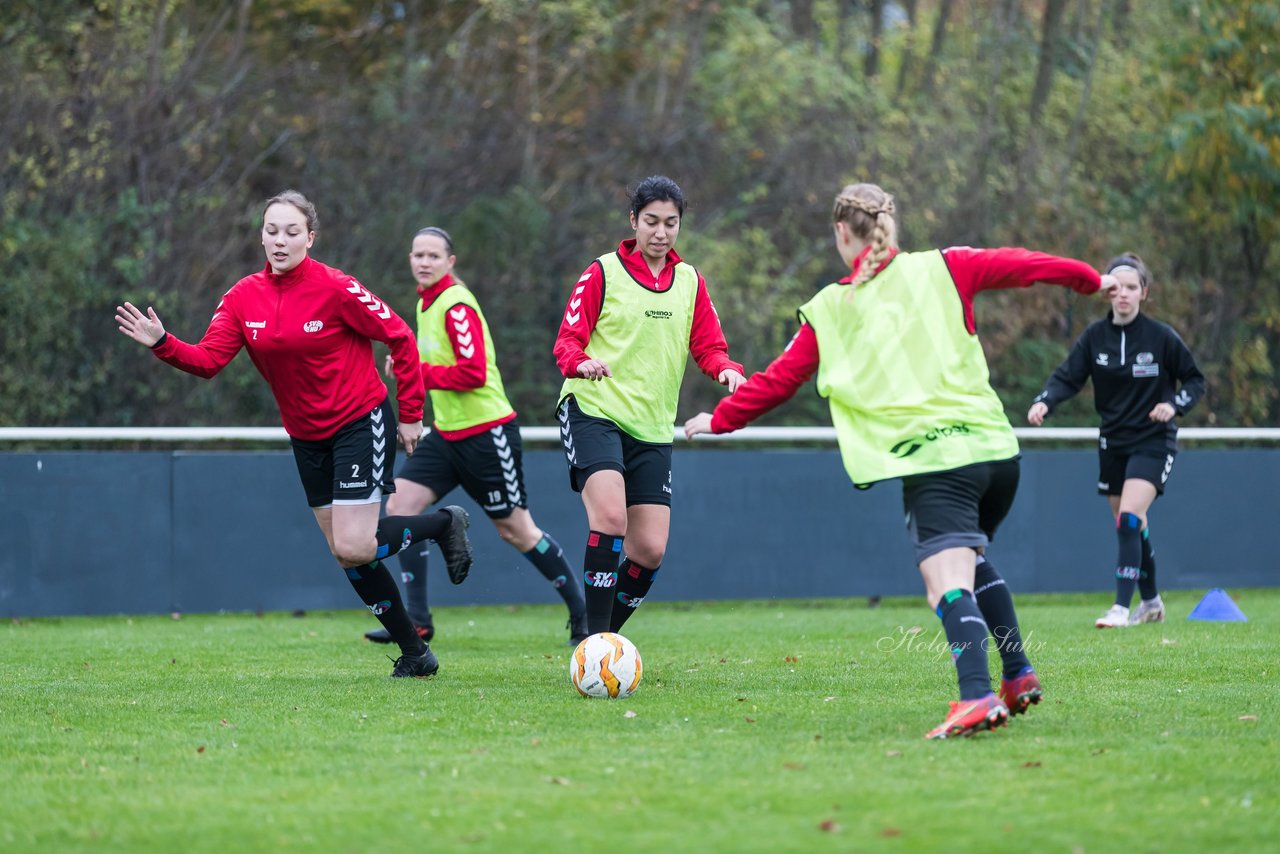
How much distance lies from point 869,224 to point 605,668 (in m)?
2.15

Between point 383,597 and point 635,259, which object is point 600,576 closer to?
point 383,597

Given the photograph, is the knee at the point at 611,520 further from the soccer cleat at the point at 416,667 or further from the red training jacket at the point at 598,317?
the soccer cleat at the point at 416,667

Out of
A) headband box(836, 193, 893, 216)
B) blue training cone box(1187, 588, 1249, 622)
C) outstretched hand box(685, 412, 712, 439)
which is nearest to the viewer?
headband box(836, 193, 893, 216)

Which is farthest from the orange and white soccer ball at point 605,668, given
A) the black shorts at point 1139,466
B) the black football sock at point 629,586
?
the black shorts at point 1139,466

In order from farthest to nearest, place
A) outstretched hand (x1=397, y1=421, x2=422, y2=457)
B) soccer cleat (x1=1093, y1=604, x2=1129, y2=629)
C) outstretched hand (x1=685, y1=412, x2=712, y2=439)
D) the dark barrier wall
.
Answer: the dark barrier wall < soccer cleat (x1=1093, y1=604, x2=1129, y2=629) < outstretched hand (x1=397, y1=421, x2=422, y2=457) < outstretched hand (x1=685, y1=412, x2=712, y2=439)

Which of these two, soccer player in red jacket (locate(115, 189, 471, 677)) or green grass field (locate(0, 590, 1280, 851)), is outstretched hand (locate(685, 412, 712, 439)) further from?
soccer player in red jacket (locate(115, 189, 471, 677))

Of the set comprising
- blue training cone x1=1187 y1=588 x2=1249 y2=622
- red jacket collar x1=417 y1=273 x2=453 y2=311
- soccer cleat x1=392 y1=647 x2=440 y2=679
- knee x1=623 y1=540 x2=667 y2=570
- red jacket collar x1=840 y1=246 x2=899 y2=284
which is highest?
red jacket collar x1=840 y1=246 x2=899 y2=284

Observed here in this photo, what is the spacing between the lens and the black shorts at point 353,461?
722cm

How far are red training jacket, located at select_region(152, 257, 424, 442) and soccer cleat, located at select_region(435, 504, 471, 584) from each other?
95 cm

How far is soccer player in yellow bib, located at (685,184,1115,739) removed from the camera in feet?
17.8

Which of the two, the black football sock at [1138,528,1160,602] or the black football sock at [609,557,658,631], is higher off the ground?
the black football sock at [609,557,658,631]

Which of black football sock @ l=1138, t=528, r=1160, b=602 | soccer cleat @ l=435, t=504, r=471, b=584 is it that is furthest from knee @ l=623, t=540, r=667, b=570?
black football sock @ l=1138, t=528, r=1160, b=602

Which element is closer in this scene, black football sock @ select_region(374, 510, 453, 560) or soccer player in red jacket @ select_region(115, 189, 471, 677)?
soccer player in red jacket @ select_region(115, 189, 471, 677)

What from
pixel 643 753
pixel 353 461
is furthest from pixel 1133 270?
pixel 643 753
